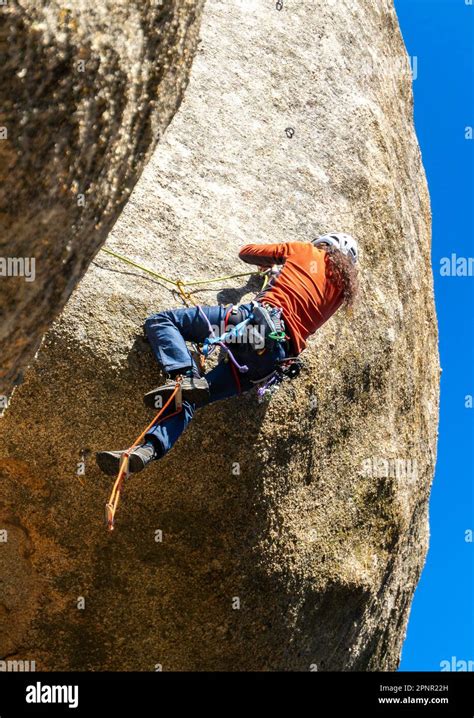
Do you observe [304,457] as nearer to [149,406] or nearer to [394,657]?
[149,406]

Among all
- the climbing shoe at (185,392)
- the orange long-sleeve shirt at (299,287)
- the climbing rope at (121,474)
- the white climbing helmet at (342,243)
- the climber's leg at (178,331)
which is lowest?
the climbing rope at (121,474)

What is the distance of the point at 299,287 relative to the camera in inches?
239

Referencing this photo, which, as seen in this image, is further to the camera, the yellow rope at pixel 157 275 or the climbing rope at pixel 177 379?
the yellow rope at pixel 157 275

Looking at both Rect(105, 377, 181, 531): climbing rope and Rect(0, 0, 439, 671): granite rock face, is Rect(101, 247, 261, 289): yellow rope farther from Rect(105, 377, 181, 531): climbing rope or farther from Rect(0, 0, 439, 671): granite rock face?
Rect(105, 377, 181, 531): climbing rope

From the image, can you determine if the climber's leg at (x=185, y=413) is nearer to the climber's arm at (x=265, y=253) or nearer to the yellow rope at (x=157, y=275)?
the yellow rope at (x=157, y=275)

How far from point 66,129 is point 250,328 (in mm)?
2819

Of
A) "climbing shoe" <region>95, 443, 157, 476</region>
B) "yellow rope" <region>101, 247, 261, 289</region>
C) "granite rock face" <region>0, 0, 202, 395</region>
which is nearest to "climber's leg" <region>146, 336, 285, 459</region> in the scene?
"climbing shoe" <region>95, 443, 157, 476</region>

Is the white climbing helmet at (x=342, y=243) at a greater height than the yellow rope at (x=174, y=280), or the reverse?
the white climbing helmet at (x=342, y=243)

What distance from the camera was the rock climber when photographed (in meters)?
5.49

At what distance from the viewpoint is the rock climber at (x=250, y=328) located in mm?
5488

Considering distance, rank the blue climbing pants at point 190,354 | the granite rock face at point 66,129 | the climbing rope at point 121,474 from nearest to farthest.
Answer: the granite rock face at point 66,129 → the climbing rope at point 121,474 → the blue climbing pants at point 190,354

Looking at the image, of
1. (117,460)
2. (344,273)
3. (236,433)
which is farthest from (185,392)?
(344,273)

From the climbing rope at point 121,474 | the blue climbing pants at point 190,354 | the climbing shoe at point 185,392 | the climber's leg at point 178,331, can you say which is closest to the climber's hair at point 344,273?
the blue climbing pants at point 190,354

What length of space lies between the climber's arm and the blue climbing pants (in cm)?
55
